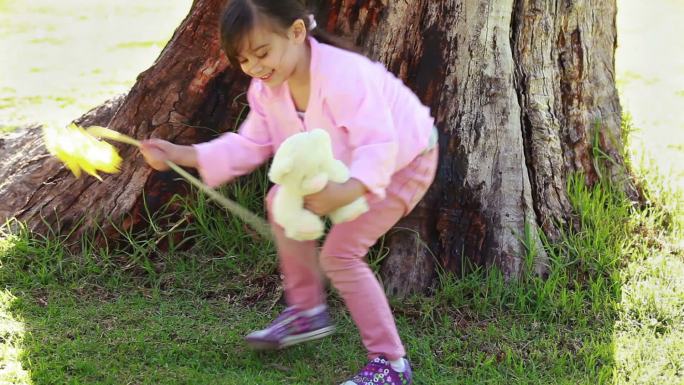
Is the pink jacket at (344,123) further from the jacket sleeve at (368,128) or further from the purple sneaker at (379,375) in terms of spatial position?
the purple sneaker at (379,375)

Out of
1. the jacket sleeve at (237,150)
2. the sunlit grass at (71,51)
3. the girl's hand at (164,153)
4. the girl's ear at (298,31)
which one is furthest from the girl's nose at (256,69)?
the sunlit grass at (71,51)

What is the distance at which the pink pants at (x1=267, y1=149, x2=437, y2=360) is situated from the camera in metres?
3.02

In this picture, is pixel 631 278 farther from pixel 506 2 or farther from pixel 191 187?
pixel 191 187

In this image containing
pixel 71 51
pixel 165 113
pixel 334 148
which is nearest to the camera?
pixel 334 148

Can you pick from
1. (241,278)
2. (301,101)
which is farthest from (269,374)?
(301,101)

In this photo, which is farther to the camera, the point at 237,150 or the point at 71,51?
the point at 71,51

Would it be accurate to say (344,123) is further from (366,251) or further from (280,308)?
(280,308)

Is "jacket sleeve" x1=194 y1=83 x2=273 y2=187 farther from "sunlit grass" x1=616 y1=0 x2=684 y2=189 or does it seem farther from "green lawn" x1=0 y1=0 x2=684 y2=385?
"sunlit grass" x1=616 y1=0 x2=684 y2=189

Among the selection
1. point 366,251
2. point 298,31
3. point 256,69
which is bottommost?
point 366,251

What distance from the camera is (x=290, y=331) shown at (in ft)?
10.7

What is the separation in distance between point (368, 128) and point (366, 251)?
459 mm

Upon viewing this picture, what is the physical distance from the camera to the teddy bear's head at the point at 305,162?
2.71 m

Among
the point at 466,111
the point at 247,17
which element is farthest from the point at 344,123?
the point at 466,111

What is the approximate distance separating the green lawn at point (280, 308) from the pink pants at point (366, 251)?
0.26 m
